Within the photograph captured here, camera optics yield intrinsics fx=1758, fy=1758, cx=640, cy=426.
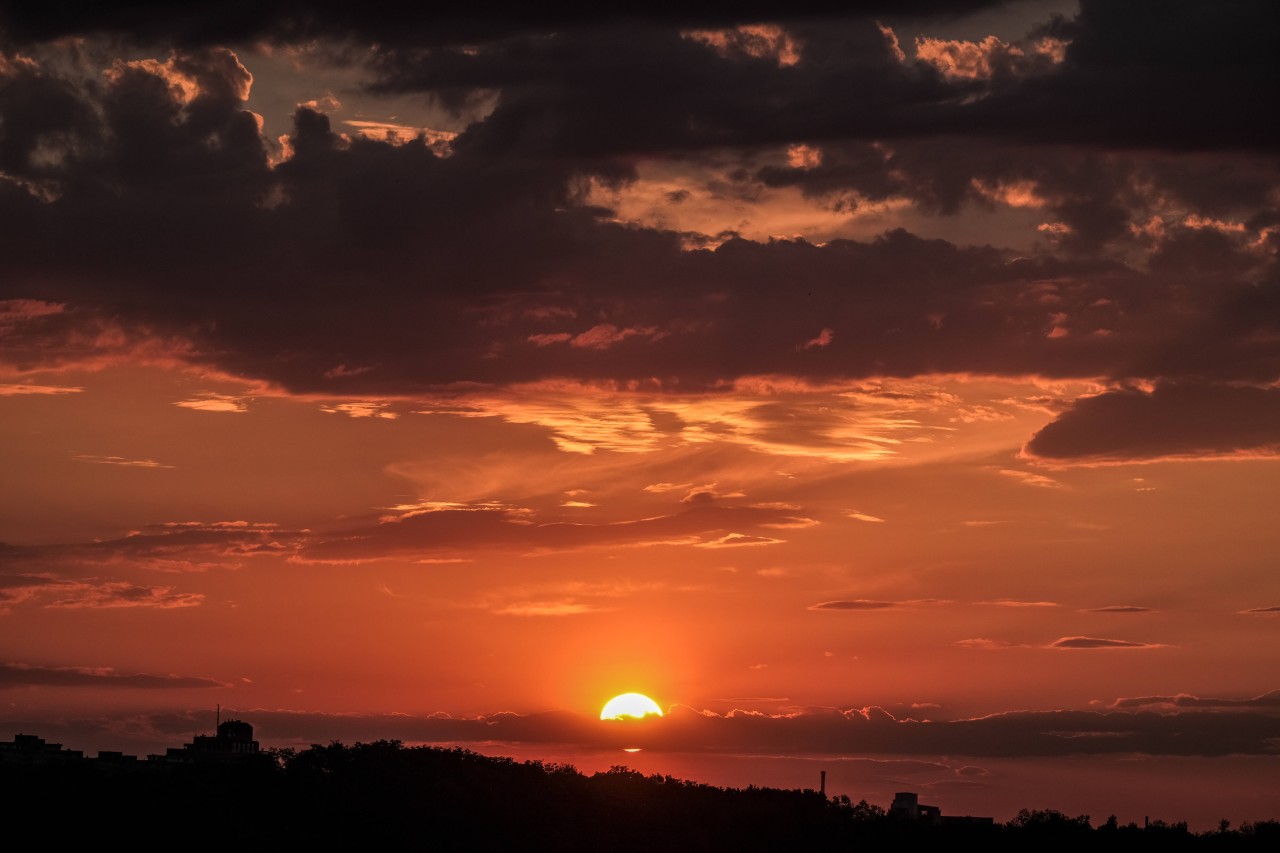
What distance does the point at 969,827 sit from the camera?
193 metres

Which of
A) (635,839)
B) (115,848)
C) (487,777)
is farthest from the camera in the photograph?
(487,777)

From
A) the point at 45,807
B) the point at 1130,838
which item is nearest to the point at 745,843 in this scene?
the point at 1130,838

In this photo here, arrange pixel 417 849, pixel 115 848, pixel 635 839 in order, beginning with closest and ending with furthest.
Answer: pixel 115 848 < pixel 417 849 < pixel 635 839

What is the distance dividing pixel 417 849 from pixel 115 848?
28.8 m

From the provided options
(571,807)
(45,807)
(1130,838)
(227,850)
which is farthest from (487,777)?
(1130,838)

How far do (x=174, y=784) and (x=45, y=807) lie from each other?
15444mm

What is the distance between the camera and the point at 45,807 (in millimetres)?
164625

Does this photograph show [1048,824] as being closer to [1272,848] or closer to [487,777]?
[1272,848]

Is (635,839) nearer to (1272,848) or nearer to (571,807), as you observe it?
(571,807)

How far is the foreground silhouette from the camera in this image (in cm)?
16800

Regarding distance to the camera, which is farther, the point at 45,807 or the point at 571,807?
the point at 571,807

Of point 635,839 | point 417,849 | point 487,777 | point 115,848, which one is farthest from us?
point 487,777

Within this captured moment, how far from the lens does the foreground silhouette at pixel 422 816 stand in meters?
168

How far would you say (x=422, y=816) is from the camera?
180m
